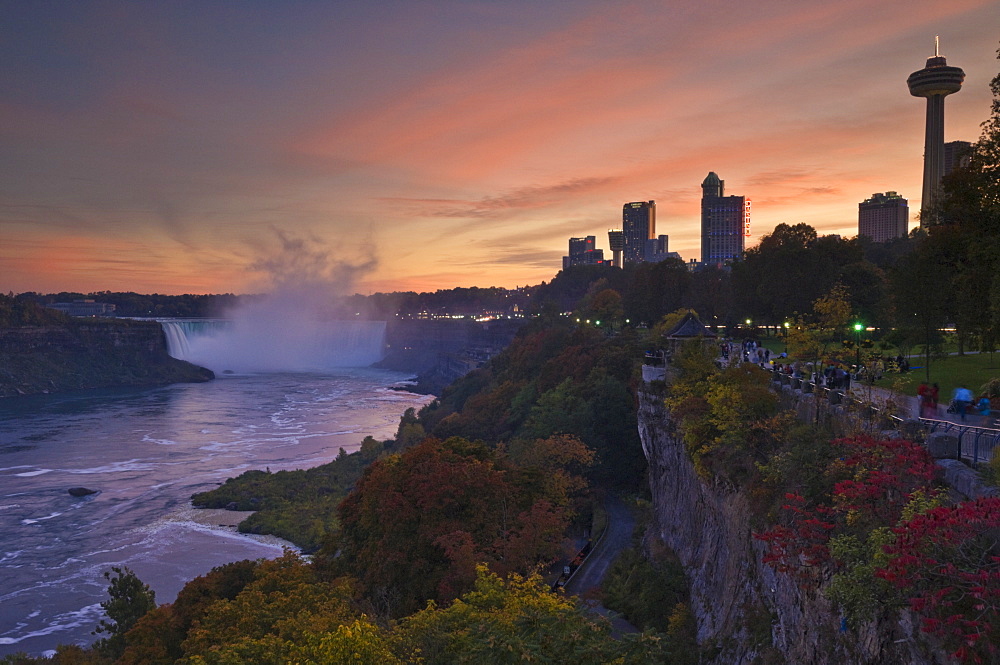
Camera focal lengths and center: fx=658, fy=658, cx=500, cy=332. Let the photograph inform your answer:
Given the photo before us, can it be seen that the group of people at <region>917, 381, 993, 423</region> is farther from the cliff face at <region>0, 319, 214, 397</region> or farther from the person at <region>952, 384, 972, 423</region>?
Result: the cliff face at <region>0, 319, 214, 397</region>

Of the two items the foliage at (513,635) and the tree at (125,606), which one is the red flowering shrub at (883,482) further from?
the tree at (125,606)

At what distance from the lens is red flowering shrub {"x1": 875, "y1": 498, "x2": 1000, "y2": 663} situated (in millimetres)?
6742

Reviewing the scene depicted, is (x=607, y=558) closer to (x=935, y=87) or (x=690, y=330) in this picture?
(x=690, y=330)

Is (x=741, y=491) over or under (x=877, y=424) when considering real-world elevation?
under

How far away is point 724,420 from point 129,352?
132 m

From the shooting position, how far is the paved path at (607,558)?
807 inches

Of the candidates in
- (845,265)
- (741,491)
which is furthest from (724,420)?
(845,265)

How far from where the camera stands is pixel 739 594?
1401 centimetres

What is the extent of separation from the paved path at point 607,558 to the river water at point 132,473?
17721 mm

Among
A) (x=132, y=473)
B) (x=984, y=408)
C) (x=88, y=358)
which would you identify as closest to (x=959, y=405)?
(x=984, y=408)

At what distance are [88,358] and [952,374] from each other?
13387 cm

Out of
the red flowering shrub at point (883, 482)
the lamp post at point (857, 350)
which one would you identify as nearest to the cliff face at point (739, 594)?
the red flowering shrub at point (883, 482)

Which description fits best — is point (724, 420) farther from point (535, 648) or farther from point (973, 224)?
point (535, 648)

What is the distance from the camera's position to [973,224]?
52.1 feet
